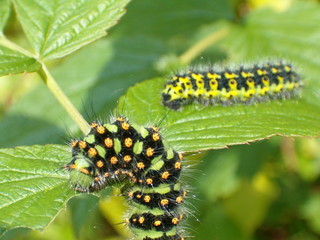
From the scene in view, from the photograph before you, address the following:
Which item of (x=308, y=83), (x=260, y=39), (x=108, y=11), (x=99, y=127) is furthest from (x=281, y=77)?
(x=99, y=127)

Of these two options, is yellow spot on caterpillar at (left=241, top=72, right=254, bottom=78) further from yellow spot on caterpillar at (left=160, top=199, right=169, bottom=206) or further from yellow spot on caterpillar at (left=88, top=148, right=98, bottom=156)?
yellow spot on caterpillar at (left=88, top=148, right=98, bottom=156)

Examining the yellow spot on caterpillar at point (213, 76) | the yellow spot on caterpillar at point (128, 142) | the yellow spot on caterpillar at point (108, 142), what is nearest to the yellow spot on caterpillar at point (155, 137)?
the yellow spot on caterpillar at point (128, 142)

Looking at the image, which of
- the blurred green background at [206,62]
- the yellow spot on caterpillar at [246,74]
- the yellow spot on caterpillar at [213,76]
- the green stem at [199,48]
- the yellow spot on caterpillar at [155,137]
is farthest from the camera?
the green stem at [199,48]

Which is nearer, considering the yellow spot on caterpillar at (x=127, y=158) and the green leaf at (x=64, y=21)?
the yellow spot on caterpillar at (x=127, y=158)

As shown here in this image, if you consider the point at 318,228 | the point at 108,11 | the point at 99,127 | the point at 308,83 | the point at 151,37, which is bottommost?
the point at 318,228

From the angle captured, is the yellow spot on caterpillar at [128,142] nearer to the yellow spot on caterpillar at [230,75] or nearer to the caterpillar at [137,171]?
the caterpillar at [137,171]

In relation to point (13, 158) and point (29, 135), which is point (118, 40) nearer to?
point (29, 135)
